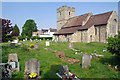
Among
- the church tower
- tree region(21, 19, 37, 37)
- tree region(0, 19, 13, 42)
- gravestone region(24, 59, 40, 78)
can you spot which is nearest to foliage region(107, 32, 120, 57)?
gravestone region(24, 59, 40, 78)

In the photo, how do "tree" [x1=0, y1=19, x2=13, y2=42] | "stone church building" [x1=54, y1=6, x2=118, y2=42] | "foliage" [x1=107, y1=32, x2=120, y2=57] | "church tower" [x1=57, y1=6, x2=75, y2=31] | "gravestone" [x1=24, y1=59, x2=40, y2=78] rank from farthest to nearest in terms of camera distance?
"church tower" [x1=57, y1=6, x2=75, y2=31] < "stone church building" [x1=54, y1=6, x2=118, y2=42] < "tree" [x1=0, y1=19, x2=13, y2=42] < "foliage" [x1=107, y1=32, x2=120, y2=57] < "gravestone" [x1=24, y1=59, x2=40, y2=78]

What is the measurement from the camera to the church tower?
215ft

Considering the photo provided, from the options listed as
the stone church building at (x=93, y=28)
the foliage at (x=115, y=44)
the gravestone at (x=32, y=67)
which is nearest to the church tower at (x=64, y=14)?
the stone church building at (x=93, y=28)

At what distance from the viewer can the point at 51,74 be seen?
11.9 m

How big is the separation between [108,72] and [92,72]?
101 cm

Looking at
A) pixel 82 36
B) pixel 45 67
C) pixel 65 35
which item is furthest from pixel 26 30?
pixel 45 67

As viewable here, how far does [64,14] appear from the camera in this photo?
65.6 meters

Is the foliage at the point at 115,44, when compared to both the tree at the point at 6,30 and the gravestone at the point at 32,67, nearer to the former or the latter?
the gravestone at the point at 32,67

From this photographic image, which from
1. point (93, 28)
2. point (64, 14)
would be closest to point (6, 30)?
point (93, 28)

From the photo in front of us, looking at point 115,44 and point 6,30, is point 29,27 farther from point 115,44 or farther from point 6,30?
point 115,44

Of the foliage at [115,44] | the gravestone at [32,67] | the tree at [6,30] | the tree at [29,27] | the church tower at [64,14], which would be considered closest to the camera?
the gravestone at [32,67]

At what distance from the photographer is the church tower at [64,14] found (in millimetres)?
65438

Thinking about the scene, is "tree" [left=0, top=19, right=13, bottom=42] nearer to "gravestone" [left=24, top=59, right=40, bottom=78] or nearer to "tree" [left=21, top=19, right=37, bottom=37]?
"gravestone" [left=24, top=59, right=40, bottom=78]

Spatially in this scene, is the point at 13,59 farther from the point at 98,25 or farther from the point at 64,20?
the point at 64,20
